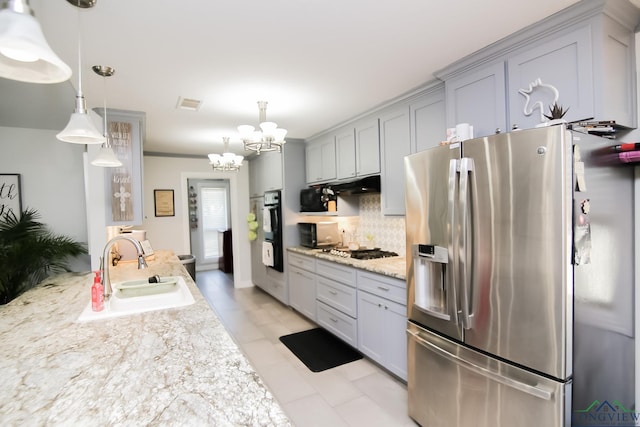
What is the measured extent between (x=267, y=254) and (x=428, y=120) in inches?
125

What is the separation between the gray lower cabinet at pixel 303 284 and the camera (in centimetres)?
383

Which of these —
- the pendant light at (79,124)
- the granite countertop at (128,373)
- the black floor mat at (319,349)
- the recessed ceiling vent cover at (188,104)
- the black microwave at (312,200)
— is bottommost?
the black floor mat at (319,349)

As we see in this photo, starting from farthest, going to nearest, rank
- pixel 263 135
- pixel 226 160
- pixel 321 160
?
1. pixel 321 160
2. pixel 226 160
3. pixel 263 135

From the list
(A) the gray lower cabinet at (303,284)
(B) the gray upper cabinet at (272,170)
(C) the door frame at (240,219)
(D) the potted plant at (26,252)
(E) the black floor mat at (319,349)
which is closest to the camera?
(D) the potted plant at (26,252)

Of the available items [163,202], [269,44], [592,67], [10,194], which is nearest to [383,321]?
[592,67]

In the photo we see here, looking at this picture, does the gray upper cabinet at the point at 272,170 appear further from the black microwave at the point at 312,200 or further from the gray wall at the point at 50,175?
the gray wall at the point at 50,175

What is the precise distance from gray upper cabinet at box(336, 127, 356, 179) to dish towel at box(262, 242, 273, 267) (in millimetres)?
1716

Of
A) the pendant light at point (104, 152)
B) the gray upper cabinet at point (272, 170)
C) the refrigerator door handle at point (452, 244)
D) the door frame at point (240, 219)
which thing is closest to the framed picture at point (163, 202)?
the door frame at point (240, 219)

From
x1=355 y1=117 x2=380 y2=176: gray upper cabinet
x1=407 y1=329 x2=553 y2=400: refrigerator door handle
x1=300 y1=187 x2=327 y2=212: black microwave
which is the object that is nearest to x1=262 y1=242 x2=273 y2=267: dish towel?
x1=300 y1=187 x2=327 y2=212: black microwave

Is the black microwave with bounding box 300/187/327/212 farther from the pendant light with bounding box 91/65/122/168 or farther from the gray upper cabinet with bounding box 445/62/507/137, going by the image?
the pendant light with bounding box 91/65/122/168

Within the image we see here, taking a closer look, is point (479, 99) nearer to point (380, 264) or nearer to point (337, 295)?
point (380, 264)

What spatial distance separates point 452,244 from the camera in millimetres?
1734

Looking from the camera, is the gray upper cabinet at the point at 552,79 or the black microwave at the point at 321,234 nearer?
the gray upper cabinet at the point at 552,79

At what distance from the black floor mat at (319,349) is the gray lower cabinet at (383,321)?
237mm
